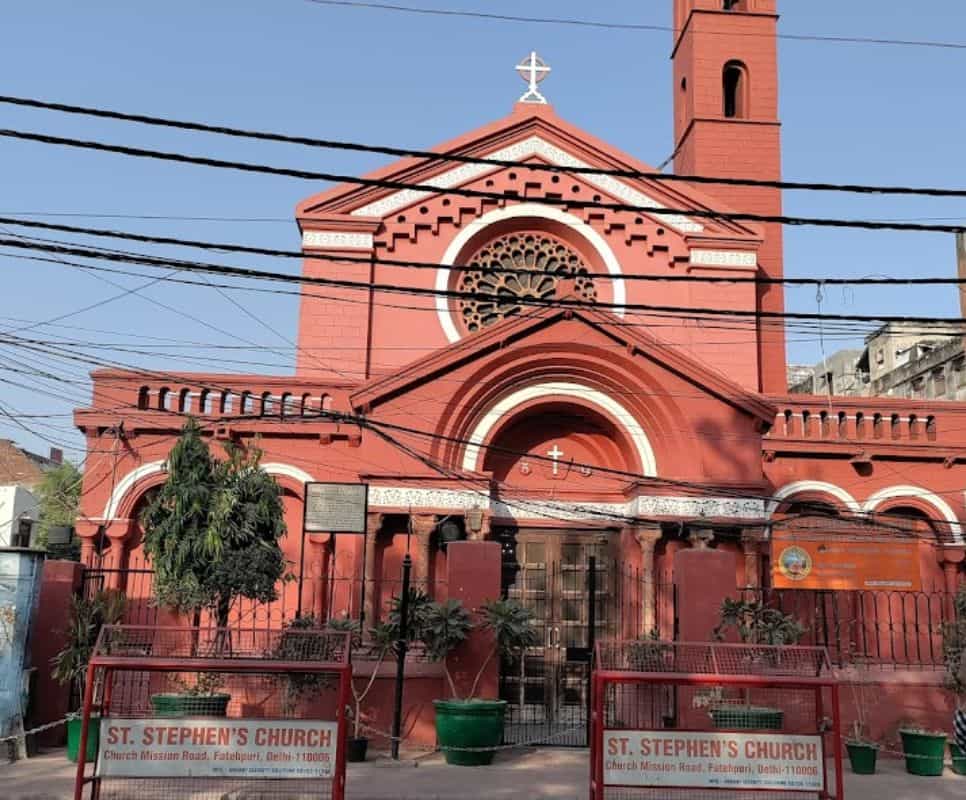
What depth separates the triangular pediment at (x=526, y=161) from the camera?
2191cm

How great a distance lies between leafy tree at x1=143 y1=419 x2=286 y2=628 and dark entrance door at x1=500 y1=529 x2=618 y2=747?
14.8ft

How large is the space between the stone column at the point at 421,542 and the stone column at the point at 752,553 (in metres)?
5.21

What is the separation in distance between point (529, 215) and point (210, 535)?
11.1 meters

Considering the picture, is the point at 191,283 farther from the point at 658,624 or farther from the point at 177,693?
the point at 658,624

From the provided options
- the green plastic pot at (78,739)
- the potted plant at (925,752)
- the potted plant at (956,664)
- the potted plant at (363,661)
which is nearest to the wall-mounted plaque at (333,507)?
the potted plant at (363,661)

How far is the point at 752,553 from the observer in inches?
688

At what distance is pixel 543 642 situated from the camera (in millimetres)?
17781

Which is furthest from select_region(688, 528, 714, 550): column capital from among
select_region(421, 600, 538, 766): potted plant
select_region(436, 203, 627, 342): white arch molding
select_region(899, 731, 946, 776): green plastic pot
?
select_region(436, 203, 627, 342): white arch molding

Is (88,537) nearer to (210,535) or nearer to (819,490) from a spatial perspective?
(210,535)

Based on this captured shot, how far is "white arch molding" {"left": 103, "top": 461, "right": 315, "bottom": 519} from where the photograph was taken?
18.7 metres

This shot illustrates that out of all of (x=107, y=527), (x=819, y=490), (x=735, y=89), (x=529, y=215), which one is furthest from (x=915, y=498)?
(x=107, y=527)

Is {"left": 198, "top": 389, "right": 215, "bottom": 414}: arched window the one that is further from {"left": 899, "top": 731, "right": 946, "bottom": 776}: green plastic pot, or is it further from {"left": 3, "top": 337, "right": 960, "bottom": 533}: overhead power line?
{"left": 899, "top": 731, "right": 946, "bottom": 776}: green plastic pot

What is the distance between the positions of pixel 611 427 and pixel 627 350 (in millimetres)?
1567

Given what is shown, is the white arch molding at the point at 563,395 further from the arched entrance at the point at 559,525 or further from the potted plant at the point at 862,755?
the potted plant at the point at 862,755
